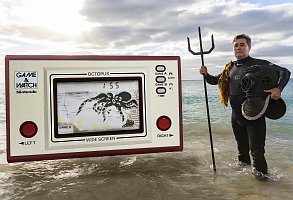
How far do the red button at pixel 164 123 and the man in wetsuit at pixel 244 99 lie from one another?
123 cm

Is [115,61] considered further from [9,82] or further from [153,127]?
[9,82]

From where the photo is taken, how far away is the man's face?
4.64 m

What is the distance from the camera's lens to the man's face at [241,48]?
15.2ft

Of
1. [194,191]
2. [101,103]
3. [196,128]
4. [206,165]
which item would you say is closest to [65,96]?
[101,103]

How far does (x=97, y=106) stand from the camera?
148 inches

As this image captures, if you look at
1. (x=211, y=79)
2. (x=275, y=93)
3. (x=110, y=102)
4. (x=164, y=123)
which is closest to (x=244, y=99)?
(x=275, y=93)

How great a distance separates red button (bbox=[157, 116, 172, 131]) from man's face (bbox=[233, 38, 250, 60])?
4.89 feet

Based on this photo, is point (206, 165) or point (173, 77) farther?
point (206, 165)

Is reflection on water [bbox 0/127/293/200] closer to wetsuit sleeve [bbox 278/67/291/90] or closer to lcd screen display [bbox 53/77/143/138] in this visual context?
lcd screen display [bbox 53/77/143/138]

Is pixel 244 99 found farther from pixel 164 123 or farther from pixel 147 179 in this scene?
pixel 147 179

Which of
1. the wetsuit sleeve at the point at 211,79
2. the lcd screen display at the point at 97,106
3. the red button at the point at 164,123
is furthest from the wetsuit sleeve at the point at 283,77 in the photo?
the lcd screen display at the point at 97,106

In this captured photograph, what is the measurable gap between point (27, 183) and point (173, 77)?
2.23 metres

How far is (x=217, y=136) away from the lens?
8.95 metres

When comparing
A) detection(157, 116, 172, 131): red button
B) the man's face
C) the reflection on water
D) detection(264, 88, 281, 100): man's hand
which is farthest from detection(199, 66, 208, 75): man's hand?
the reflection on water
